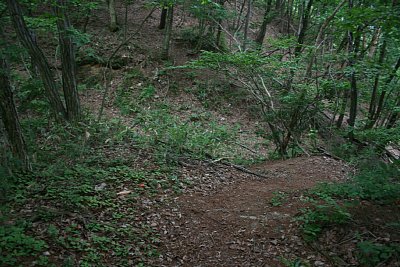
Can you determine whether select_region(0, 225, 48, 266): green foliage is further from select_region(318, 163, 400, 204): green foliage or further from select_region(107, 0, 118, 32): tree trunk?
select_region(107, 0, 118, 32): tree trunk

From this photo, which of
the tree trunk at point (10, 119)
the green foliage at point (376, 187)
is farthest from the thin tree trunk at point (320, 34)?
the tree trunk at point (10, 119)

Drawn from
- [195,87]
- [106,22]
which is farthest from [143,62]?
[106,22]

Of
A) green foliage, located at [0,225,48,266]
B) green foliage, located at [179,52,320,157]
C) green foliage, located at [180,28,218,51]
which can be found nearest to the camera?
green foliage, located at [0,225,48,266]

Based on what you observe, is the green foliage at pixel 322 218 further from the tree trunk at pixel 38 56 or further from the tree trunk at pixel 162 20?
the tree trunk at pixel 162 20

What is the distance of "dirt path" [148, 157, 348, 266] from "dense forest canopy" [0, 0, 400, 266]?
6.5 inches

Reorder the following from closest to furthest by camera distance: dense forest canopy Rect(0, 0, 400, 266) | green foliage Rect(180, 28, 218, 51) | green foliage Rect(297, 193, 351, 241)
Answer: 1. dense forest canopy Rect(0, 0, 400, 266)
2. green foliage Rect(297, 193, 351, 241)
3. green foliage Rect(180, 28, 218, 51)

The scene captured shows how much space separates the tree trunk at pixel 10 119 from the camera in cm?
511

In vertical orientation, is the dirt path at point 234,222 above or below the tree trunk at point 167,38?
below

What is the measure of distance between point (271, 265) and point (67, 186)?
330 cm

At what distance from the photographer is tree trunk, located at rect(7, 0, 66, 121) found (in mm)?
6343

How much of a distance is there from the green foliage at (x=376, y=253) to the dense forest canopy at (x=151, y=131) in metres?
0.01

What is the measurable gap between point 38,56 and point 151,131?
3.52m

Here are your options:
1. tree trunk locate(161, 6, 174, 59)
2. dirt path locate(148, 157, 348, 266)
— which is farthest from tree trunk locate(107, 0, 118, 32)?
dirt path locate(148, 157, 348, 266)

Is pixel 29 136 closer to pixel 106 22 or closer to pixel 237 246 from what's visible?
pixel 237 246
